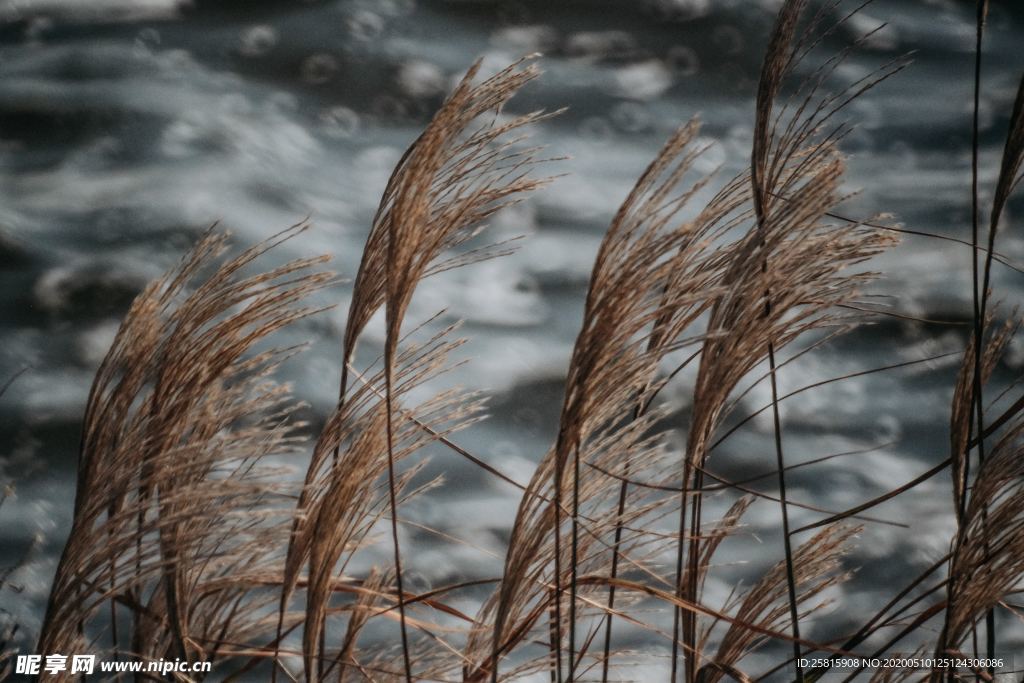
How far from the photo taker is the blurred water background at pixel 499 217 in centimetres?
305

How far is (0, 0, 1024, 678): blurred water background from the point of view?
305 centimetres

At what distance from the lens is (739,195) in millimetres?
1089

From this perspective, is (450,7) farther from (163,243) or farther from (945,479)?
(945,479)

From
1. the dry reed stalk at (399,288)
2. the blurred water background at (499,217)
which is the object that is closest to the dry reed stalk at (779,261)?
the dry reed stalk at (399,288)

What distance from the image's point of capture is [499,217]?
3.50 metres

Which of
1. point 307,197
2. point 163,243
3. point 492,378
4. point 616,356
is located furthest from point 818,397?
point 616,356

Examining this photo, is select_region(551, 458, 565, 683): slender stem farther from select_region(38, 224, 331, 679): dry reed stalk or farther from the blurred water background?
the blurred water background

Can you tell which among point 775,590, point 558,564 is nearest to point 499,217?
point 775,590

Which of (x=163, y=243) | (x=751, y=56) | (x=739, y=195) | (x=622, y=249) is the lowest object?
(x=622, y=249)

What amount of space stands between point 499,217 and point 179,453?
8.30ft

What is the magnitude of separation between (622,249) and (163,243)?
2534 millimetres

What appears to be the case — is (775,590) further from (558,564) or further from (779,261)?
(779,261)

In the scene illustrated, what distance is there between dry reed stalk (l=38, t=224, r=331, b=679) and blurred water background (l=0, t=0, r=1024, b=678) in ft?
5.76

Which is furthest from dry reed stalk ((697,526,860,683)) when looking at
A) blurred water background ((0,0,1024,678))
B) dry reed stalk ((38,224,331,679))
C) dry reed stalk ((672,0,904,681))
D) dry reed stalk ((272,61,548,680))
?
blurred water background ((0,0,1024,678))
